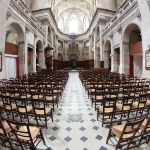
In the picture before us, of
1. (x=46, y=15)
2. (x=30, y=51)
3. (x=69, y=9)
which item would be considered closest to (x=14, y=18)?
(x=30, y=51)

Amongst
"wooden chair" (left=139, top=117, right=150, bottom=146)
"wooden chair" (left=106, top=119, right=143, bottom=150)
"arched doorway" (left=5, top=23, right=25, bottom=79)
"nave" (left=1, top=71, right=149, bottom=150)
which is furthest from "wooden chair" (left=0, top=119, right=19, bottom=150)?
"arched doorway" (left=5, top=23, right=25, bottom=79)

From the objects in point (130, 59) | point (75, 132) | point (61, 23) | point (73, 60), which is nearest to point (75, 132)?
point (75, 132)

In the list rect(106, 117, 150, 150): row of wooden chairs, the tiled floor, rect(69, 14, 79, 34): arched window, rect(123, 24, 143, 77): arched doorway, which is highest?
rect(69, 14, 79, 34): arched window

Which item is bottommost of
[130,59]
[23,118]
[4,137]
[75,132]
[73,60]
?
[75,132]

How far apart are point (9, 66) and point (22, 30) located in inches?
137

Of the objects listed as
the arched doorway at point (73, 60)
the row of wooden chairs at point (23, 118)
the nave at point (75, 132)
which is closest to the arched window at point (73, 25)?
the arched doorway at point (73, 60)

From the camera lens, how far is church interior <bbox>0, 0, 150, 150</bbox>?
155 inches

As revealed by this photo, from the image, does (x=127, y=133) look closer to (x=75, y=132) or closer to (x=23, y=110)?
(x=75, y=132)

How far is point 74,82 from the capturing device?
15.9 metres

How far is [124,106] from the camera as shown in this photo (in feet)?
17.8

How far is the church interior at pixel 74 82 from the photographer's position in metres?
3.94

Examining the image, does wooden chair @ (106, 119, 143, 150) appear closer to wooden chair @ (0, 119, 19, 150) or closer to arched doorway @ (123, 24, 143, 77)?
wooden chair @ (0, 119, 19, 150)

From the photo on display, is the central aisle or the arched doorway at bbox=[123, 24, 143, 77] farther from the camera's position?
the arched doorway at bbox=[123, 24, 143, 77]

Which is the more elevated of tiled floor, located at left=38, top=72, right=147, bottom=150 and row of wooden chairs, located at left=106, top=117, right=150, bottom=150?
row of wooden chairs, located at left=106, top=117, right=150, bottom=150
